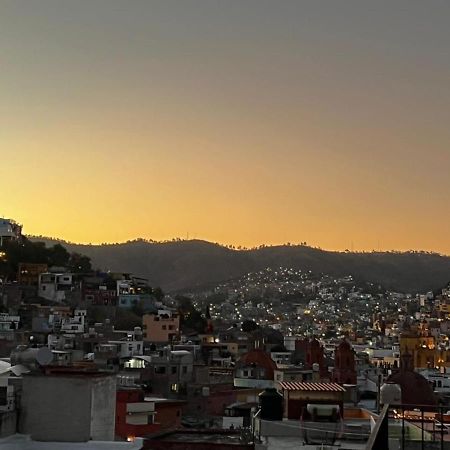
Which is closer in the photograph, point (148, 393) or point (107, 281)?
point (148, 393)

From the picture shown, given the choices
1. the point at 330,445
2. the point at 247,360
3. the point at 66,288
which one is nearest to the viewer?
the point at 330,445

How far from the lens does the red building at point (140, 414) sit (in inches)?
961

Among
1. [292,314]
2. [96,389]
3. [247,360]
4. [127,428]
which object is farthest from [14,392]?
A: [292,314]

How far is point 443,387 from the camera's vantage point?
5541 centimetres

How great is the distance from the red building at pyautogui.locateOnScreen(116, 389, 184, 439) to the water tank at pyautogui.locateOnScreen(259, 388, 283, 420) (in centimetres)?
1070

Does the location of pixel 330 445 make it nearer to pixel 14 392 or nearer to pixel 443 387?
pixel 14 392

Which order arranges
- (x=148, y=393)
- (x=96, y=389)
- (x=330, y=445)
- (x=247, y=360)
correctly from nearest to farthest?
(x=330, y=445) → (x=96, y=389) → (x=148, y=393) → (x=247, y=360)

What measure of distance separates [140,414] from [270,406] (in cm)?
1530

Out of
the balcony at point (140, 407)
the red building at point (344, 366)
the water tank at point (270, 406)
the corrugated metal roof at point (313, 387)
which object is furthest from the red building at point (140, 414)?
the red building at point (344, 366)

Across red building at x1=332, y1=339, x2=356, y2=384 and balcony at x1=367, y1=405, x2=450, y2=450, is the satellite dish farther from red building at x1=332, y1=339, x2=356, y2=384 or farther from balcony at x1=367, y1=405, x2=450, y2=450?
red building at x1=332, y1=339, x2=356, y2=384

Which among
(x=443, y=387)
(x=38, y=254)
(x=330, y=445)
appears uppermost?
(x=38, y=254)

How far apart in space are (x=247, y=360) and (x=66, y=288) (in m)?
26.6

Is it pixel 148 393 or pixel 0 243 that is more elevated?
pixel 0 243

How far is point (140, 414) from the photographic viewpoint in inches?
1062
